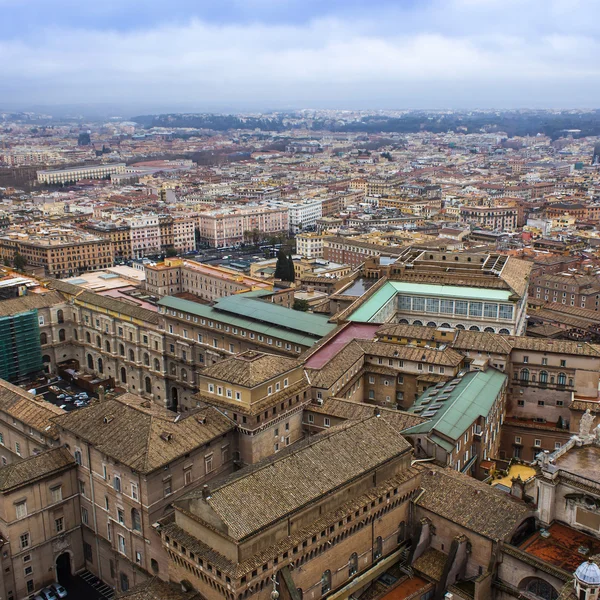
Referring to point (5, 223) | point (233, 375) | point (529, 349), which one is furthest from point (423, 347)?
point (5, 223)

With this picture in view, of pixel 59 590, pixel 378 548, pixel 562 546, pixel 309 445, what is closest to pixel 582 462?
pixel 562 546

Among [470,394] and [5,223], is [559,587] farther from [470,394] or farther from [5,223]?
[5,223]

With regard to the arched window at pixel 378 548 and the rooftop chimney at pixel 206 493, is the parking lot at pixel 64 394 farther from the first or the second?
the arched window at pixel 378 548

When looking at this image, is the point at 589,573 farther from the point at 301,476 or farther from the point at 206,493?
the point at 206,493

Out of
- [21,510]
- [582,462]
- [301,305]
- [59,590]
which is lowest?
[59,590]

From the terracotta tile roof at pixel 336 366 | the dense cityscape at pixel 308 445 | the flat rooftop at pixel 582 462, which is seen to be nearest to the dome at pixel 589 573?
the dense cityscape at pixel 308 445

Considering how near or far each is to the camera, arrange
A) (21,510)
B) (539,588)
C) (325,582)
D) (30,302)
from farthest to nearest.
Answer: (30,302), (21,510), (325,582), (539,588)
